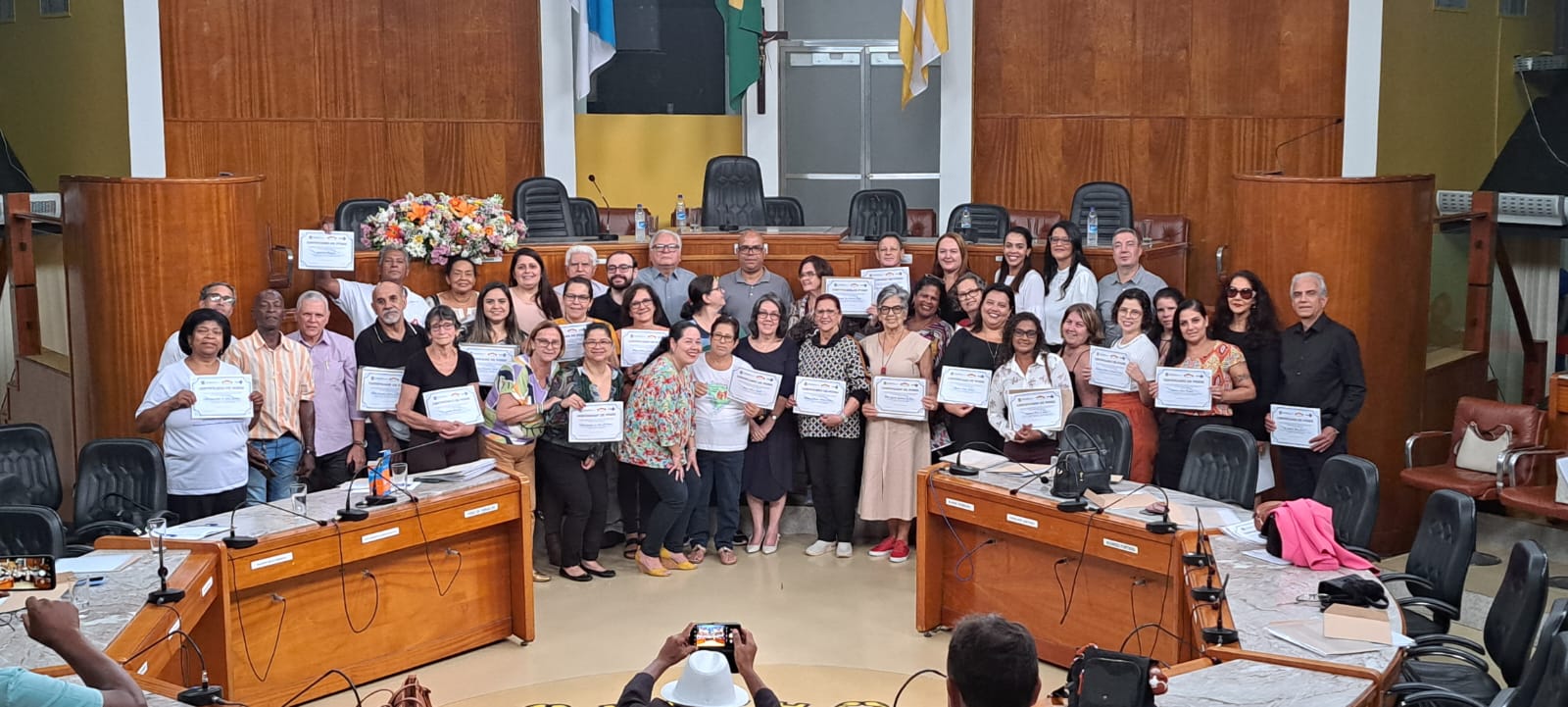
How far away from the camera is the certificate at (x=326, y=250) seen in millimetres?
8719

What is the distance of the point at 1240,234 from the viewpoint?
9.39 metres

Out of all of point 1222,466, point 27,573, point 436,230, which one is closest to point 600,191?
point 436,230

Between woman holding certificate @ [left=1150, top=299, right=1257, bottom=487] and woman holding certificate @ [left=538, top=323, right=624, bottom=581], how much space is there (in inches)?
115

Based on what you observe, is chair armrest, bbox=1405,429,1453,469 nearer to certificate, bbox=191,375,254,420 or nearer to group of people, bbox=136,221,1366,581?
group of people, bbox=136,221,1366,581

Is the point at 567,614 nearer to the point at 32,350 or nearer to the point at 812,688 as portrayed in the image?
the point at 812,688

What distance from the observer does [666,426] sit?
328 inches

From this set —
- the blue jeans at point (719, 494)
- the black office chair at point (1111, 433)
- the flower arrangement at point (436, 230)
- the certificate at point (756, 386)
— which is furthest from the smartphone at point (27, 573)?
the black office chair at point (1111, 433)

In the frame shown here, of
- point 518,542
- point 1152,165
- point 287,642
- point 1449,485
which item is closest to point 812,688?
point 518,542

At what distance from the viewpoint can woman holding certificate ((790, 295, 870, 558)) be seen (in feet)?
28.3

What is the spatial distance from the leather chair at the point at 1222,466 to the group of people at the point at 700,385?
608 millimetres

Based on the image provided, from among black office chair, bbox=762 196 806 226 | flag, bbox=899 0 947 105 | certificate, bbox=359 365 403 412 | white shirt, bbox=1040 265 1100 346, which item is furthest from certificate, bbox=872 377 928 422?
flag, bbox=899 0 947 105

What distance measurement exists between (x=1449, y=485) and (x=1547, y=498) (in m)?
0.53

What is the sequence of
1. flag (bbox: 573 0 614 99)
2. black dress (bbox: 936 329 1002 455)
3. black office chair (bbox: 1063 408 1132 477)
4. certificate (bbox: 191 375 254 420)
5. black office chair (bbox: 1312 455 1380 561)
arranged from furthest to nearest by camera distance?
flag (bbox: 573 0 614 99)
black dress (bbox: 936 329 1002 455)
black office chair (bbox: 1063 408 1132 477)
certificate (bbox: 191 375 254 420)
black office chair (bbox: 1312 455 1380 561)

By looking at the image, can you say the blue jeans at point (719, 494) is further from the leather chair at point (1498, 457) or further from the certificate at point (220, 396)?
the leather chair at point (1498, 457)
